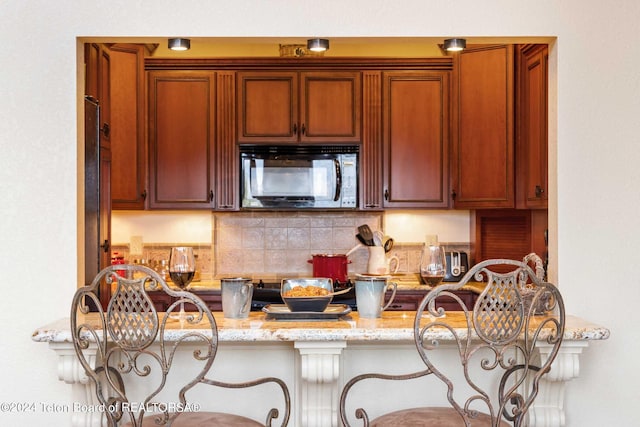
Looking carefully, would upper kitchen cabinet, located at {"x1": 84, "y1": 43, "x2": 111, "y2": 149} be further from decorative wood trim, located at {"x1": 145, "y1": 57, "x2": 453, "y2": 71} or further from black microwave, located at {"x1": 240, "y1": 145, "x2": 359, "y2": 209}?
black microwave, located at {"x1": 240, "y1": 145, "x2": 359, "y2": 209}

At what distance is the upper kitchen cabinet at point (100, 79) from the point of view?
9.53ft

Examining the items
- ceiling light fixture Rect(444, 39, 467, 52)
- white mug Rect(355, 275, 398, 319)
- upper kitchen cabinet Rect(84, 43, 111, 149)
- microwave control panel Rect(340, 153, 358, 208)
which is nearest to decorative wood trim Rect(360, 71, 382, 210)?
microwave control panel Rect(340, 153, 358, 208)

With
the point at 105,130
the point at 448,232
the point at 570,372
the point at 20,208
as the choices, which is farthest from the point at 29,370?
the point at 448,232

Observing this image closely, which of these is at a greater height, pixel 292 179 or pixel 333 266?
pixel 292 179

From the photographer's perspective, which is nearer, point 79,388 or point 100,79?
point 79,388

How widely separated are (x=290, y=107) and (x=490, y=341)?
109 inches

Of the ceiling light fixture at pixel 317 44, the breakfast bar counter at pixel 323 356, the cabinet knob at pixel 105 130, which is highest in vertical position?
the ceiling light fixture at pixel 317 44

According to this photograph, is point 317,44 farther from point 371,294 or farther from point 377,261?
point 377,261

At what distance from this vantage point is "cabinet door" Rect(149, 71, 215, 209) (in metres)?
4.31

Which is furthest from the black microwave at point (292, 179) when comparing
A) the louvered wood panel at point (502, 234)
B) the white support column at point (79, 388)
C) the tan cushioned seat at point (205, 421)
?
the tan cushioned seat at point (205, 421)

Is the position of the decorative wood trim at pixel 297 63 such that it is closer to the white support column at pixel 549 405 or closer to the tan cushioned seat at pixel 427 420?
the white support column at pixel 549 405

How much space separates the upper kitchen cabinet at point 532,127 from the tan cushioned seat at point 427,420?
59.7 inches

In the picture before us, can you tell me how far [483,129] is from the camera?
3973 mm

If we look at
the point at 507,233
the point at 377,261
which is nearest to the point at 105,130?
the point at 377,261
